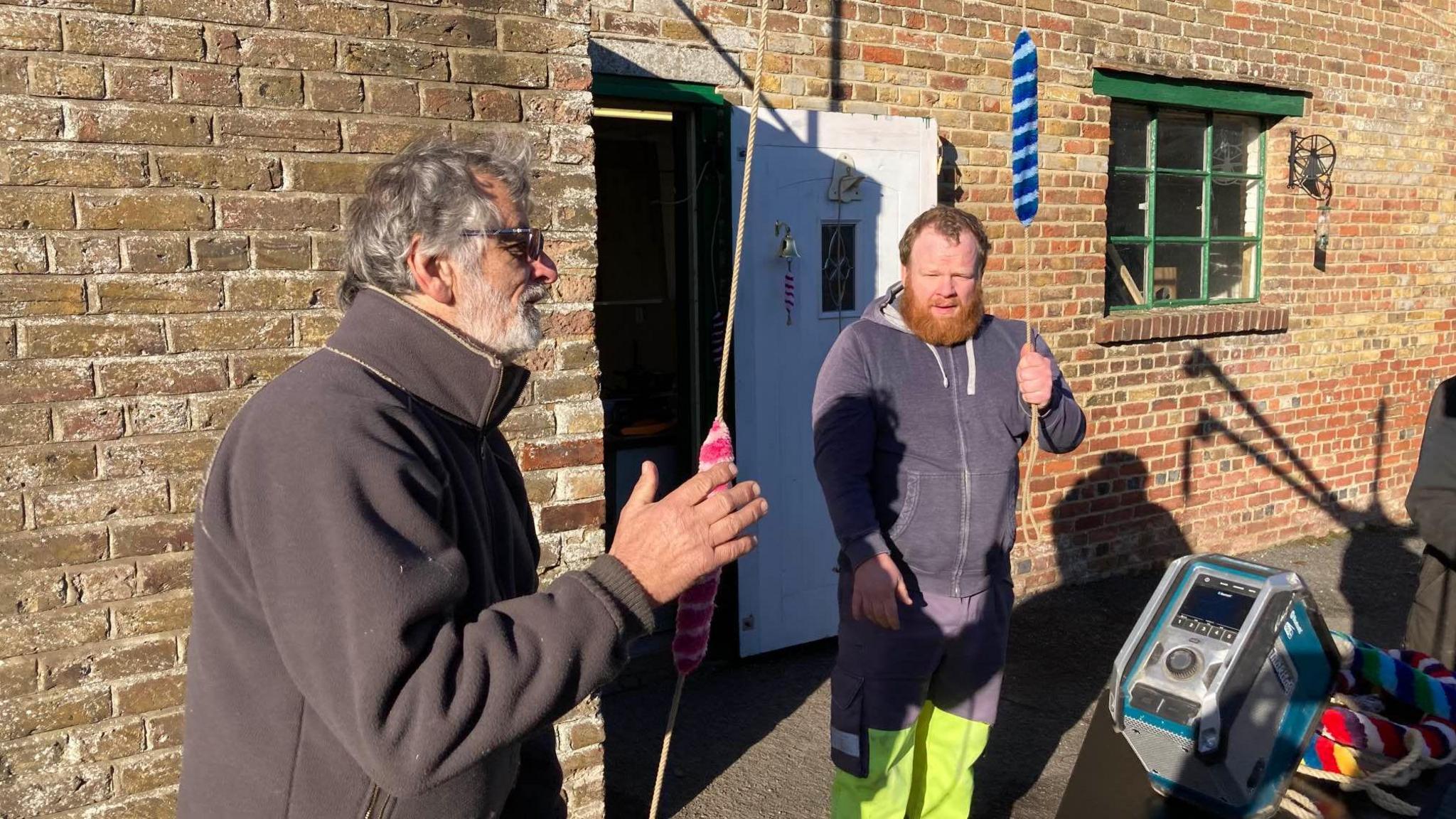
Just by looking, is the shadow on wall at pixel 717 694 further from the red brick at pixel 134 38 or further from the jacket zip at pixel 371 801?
the jacket zip at pixel 371 801

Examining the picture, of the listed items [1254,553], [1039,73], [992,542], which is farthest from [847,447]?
[1254,553]

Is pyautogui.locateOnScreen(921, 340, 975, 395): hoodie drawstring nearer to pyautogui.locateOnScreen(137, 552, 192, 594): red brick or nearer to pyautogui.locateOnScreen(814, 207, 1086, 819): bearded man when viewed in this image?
pyautogui.locateOnScreen(814, 207, 1086, 819): bearded man

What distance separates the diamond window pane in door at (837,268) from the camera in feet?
16.6

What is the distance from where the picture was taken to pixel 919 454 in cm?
312

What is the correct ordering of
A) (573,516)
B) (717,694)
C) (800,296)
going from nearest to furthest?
1. (573,516)
2. (717,694)
3. (800,296)

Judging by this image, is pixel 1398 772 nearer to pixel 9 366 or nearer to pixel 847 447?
pixel 847 447

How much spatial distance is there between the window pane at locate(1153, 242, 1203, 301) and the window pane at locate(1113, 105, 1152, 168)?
56 cm

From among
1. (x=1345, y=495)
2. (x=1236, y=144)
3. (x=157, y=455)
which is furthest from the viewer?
(x=1345, y=495)

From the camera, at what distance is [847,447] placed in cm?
306

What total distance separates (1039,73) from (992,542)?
351cm

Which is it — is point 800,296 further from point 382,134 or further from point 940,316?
point 382,134

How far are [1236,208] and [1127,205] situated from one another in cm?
109

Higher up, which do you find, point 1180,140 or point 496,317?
point 1180,140

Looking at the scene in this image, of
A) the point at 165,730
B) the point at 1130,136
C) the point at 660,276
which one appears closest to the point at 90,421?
the point at 165,730
